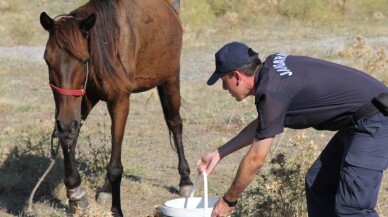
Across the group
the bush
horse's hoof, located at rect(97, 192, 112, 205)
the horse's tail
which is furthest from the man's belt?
the horse's tail

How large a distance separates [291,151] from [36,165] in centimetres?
298

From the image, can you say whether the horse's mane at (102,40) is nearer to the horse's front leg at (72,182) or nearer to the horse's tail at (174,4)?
the horse's front leg at (72,182)

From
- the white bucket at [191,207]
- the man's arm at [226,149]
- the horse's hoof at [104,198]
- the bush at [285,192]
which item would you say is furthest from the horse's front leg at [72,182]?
the man's arm at [226,149]

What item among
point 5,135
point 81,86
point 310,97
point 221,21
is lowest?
point 221,21

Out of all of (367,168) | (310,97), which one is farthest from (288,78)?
(367,168)

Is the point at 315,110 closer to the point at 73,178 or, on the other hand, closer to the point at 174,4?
the point at 73,178

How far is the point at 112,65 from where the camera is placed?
7273 millimetres

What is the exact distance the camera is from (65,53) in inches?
262

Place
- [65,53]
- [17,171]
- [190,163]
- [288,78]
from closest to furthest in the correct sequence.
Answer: [288,78], [65,53], [17,171], [190,163]

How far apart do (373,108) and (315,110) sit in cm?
35

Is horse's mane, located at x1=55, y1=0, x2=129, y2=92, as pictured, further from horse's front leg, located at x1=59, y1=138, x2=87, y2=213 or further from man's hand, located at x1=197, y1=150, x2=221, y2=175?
man's hand, located at x1=197, y1=150, x2=221, y2=175

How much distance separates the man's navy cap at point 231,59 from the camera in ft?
16.0

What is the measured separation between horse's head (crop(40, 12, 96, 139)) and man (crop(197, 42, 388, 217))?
1.61 m

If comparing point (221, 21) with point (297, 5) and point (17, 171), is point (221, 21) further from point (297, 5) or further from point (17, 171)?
point (17, 171)
